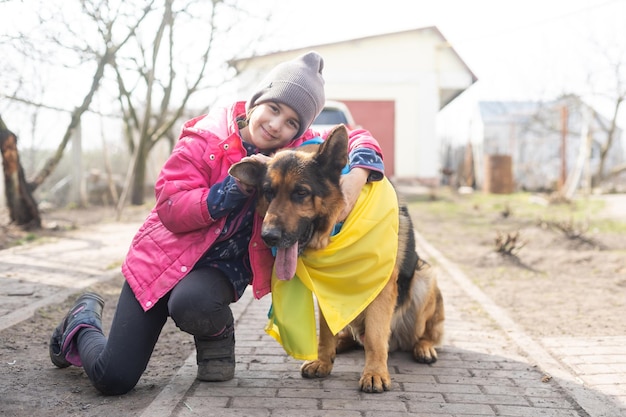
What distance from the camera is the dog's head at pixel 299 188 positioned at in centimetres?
321

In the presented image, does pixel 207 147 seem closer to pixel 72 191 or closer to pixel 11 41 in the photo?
pixel 11 41

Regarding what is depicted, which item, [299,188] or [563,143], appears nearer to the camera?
[299,188]

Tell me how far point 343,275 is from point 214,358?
917 millimetres

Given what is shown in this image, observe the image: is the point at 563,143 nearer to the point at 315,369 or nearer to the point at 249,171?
the point at 315,369

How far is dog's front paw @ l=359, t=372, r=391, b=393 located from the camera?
3.50 m

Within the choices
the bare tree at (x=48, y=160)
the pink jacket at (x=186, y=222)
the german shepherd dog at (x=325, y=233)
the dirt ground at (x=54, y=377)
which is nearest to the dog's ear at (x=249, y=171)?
the german shepherd dog at (x=325, y=233)

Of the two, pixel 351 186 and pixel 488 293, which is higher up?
pixel 351 186

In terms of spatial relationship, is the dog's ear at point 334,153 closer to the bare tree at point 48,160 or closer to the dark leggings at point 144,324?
the dark leggings at point 144,324

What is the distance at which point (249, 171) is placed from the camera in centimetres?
328

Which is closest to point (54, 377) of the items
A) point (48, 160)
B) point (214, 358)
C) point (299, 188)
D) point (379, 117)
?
point (214, 358)

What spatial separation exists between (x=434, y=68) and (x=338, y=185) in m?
20.5

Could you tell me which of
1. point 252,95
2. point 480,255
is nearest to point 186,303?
point 252,95

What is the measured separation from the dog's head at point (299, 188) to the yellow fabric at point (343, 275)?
13cm

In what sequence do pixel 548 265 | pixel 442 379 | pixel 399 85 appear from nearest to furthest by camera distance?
1. pixel 442 379
2. pixel 548 265
3. pixel 399 85
